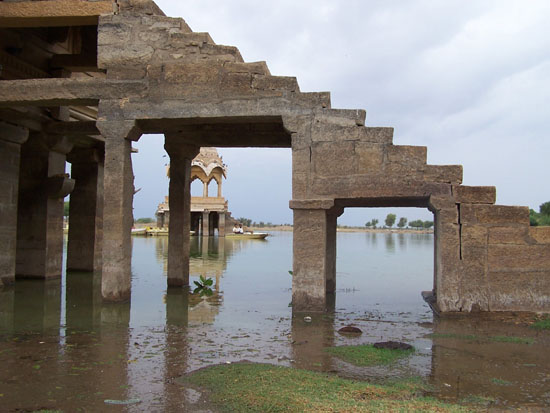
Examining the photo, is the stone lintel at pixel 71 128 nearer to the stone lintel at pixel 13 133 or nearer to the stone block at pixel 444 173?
the stone lintel at pixel 13 133

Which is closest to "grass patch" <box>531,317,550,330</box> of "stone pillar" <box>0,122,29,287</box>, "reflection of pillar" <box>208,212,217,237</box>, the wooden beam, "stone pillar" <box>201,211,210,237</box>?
the wooden beam

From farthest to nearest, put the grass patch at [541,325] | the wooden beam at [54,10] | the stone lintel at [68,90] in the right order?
the wooden beam at [54,10] → the stone lintel at [68,90] → the grass patch at [541,325]

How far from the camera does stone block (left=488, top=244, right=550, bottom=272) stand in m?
8.37

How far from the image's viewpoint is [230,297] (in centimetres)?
1130

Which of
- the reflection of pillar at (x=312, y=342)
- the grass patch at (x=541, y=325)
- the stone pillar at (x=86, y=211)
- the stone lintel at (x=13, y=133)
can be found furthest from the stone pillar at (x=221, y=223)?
the grass patch at (x=541, y=325)

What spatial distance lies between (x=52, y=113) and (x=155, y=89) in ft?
17.9

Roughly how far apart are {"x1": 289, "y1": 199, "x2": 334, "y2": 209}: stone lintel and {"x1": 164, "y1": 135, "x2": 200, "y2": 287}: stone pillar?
157 inches

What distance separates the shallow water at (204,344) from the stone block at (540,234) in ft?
4.75

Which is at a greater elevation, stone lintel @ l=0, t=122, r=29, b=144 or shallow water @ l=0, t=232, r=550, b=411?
stone lintel @ l=0, t=122, r=29, b=144

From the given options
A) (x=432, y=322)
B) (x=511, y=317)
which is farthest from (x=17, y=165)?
(x=511, y=317)

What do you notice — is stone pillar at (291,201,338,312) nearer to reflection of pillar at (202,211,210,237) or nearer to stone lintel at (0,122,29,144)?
stone lintel at (0,122,29,144)

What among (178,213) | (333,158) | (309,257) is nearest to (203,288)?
(178,213)

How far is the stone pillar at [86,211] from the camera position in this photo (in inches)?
643

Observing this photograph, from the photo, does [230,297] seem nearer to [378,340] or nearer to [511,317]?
[378,340]
